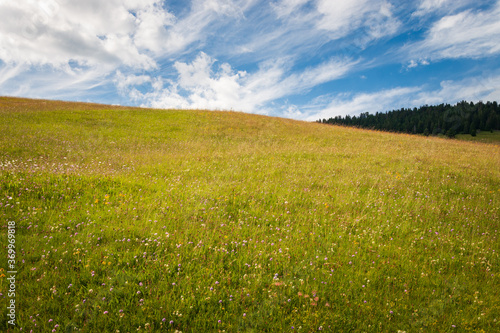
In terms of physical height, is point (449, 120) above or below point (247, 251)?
above

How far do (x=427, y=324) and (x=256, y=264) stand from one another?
281cm

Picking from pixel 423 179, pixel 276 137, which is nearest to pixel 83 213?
pixel 423 179

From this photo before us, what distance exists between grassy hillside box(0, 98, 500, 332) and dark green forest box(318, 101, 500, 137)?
74664 mm

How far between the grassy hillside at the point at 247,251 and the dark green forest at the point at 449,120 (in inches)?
2940

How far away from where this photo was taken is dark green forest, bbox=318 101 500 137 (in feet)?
288

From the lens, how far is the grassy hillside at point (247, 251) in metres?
3.49

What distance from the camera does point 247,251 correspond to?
4.87 metres

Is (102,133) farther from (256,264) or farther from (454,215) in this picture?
(454,215)

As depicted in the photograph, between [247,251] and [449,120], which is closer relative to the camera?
[247,251]

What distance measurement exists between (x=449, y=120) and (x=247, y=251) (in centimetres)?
12411

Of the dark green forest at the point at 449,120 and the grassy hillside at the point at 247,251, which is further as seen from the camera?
the dark green forest at the point at 449,120

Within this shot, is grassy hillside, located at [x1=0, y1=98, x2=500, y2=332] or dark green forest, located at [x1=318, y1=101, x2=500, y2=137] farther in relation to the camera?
dark green forest, located at [x1=318, y1=101, x2=500, y2=137]

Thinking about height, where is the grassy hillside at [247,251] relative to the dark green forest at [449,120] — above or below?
below

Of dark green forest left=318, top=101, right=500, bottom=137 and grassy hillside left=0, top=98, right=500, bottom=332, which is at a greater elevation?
dark green forest left=318, top=101, right=500, bottom=137
